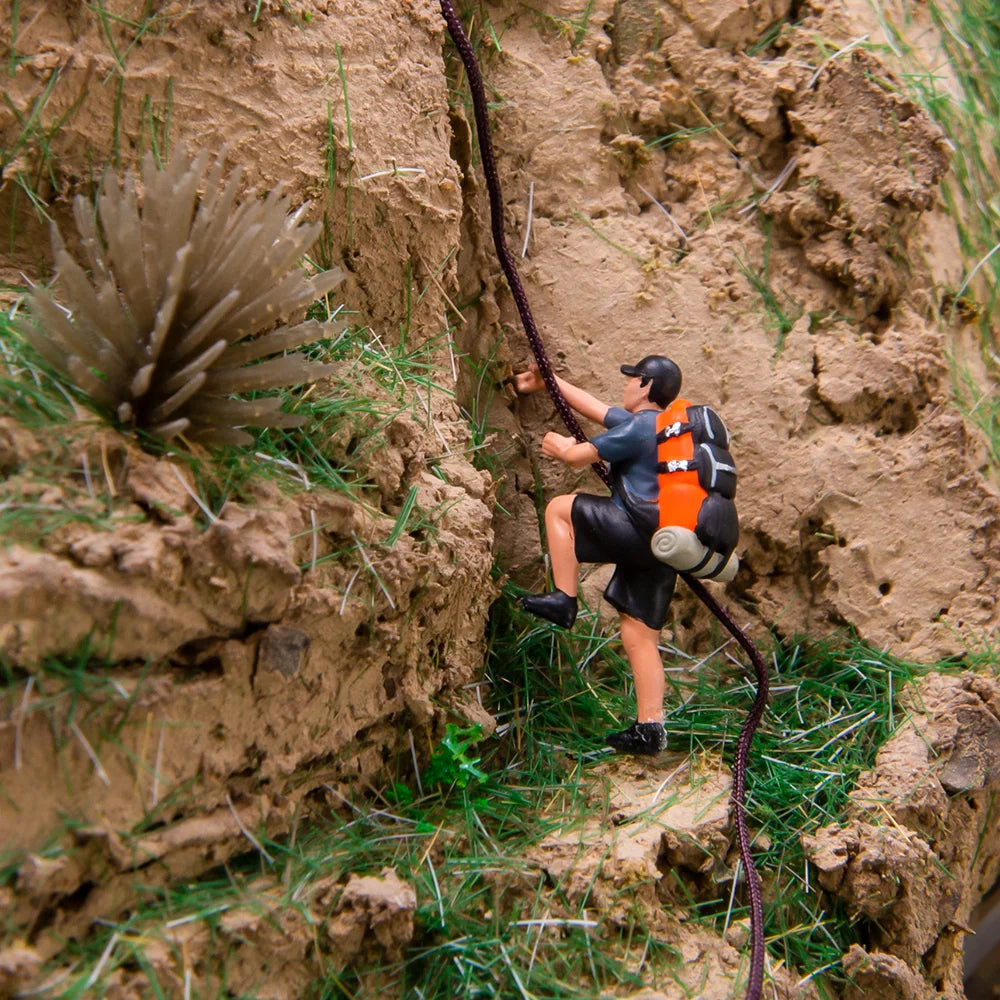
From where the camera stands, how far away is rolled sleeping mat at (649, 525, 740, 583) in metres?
2.30

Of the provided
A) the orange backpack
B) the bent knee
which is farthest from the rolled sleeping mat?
the bent knee

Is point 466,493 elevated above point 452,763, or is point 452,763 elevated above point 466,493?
point 466,493

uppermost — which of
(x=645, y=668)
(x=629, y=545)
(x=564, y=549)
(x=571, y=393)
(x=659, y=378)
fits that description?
(x=659, y=378)

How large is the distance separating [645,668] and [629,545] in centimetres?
30

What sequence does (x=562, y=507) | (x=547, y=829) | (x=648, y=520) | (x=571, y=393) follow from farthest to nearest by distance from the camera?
1. (x=571, y=393)
2. (x=562, y=507)
3. (x=648, y=520)
4. (x=547, y=829)

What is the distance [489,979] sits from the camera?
1.99 meters

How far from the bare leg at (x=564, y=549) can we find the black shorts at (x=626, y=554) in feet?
0.06

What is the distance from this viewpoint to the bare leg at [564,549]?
243 cm

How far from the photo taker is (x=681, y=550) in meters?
2.30

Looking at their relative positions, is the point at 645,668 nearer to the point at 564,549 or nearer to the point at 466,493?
the point at 564,549

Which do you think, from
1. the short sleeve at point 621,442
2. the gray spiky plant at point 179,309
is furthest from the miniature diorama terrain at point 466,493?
the short sleeve at point 621,442

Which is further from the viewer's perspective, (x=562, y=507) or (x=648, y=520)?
(x=562, y=507)

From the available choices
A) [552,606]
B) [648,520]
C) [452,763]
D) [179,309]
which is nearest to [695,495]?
[648,520]

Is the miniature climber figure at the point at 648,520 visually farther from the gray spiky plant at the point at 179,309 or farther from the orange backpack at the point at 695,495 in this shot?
the gray spiky plant at the point at 179,309
